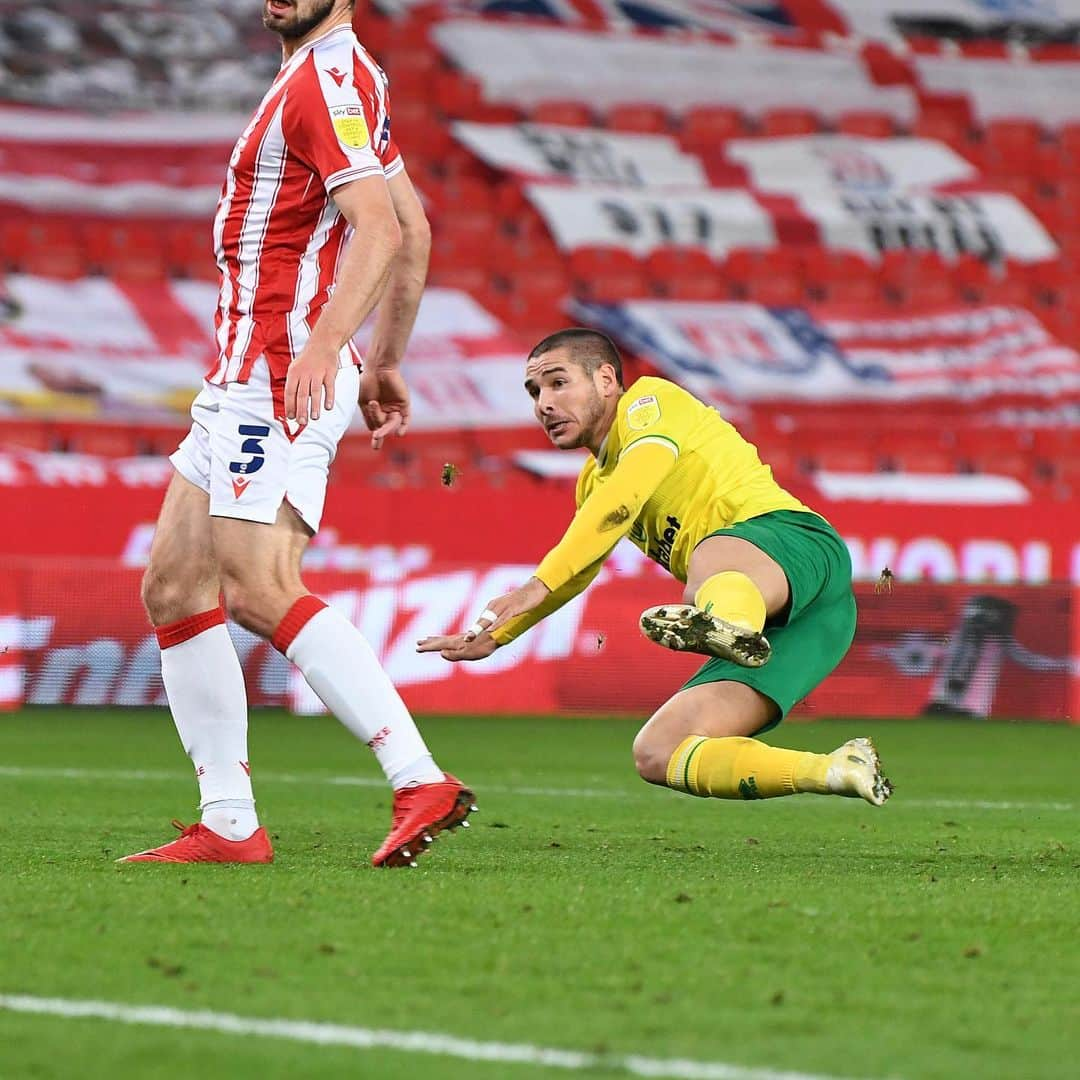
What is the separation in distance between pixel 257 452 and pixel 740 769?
1343 millimetres

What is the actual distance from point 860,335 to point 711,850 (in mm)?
12881

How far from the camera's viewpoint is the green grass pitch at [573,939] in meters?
2.76

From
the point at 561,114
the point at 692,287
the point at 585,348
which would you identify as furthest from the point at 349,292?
the point at 561,114

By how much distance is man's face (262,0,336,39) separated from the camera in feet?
15.7

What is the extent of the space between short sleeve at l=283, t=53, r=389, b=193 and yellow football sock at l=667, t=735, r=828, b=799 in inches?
61.2

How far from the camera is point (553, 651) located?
474 inches

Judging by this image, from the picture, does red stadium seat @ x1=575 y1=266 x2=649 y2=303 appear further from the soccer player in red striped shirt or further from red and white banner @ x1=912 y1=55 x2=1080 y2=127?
the soccer player in red striped shirt

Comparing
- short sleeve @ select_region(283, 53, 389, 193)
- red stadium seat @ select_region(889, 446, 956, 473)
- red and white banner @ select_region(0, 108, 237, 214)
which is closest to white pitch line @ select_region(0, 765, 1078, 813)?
short sleeve @ select_region(283, 53, 389, 193)

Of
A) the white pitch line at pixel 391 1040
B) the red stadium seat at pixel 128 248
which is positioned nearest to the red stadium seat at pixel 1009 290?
the red stadium seat at pixel 128 248

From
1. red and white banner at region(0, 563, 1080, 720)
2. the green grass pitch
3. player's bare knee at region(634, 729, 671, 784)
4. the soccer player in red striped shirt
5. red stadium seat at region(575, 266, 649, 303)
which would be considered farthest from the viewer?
red stadium seat at region(575, 266, 649, 303)

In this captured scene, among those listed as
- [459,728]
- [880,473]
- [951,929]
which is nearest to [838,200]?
[880,473]

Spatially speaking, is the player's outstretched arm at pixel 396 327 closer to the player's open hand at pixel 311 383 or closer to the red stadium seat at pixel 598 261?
the player's open hand at pixel 311 383

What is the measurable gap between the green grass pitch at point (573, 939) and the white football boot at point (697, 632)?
52 centimetres

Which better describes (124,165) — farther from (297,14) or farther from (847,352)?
(297,14)
